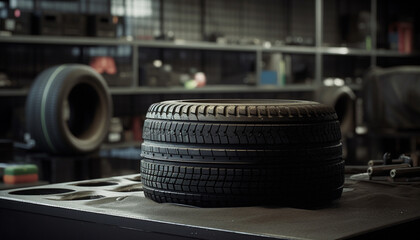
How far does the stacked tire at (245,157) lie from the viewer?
5.07 ft

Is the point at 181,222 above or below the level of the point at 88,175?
above

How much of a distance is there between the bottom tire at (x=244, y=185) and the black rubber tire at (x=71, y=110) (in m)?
2.79

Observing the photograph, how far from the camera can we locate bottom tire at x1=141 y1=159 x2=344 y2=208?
1.54 meters

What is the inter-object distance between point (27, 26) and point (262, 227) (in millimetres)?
5649

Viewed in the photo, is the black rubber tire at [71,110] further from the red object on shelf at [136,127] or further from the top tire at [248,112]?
the top tire at [248,112]

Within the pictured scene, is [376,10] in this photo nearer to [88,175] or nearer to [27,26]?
[27,26]

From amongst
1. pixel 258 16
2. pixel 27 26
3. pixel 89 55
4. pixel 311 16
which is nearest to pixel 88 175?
pixel 27 26

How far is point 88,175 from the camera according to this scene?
3445 mm

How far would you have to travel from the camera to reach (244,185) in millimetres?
1543

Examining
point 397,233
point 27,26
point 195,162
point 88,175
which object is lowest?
point 88,175

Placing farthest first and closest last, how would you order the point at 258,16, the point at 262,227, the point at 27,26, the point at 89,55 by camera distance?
the point at 258,16, the point at 89,55, the point at 27,26, the point at 262,227

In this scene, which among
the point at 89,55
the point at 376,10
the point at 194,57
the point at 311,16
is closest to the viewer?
the point at 89,55

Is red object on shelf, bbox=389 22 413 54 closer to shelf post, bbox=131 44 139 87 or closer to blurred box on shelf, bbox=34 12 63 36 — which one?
shelf post, bbox=131 44 139 87

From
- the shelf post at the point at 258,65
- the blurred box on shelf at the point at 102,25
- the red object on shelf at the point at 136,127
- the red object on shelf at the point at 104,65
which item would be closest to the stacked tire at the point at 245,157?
the blurred box on shelf at the point at 102,25
